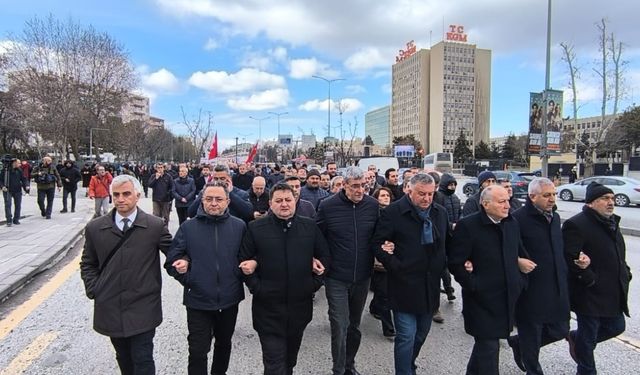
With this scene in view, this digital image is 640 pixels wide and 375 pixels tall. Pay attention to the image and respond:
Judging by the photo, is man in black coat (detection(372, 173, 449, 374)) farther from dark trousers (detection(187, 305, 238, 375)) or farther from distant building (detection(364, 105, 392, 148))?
distant building (detection(364, 105, 392, 148))

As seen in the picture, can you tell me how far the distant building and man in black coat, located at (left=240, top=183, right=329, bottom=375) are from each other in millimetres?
158846

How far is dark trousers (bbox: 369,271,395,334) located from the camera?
4564 mm

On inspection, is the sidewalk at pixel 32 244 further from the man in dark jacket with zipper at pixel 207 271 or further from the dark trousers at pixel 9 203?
the man in dark jacket with zipper at pixel 207 271

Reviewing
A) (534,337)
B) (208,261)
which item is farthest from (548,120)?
(208,261)

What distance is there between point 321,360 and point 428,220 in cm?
164

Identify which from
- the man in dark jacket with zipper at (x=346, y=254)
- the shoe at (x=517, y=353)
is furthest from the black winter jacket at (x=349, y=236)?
the shoe at (x=517, y=353)

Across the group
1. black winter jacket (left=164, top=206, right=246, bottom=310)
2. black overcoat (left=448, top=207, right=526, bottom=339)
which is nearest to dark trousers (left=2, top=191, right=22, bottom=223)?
black winter jacket (left=164, top=206, right=246, bottom=310)

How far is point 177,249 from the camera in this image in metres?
3.19

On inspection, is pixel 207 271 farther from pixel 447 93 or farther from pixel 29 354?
pixel 447 93

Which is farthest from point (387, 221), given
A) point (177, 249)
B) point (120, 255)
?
point (120, 255)

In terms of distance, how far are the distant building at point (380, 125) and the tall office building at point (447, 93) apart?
626 inches

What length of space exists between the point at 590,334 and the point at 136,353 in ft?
11.4

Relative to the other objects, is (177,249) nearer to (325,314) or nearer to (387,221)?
(387,221)

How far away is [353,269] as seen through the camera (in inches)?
145
